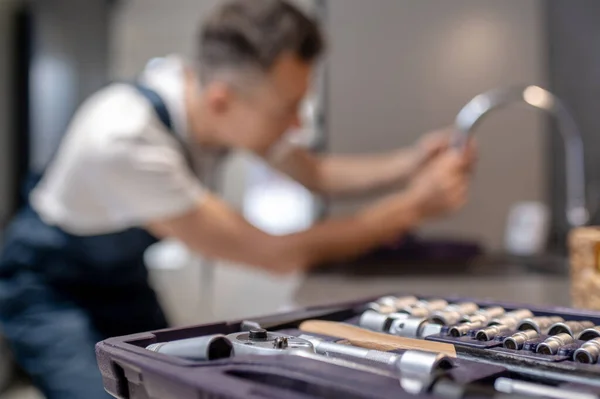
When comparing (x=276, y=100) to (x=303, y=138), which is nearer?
(x=276, y=100)

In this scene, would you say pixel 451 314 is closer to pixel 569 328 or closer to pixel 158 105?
pixel 569 328

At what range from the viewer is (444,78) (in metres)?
1.30

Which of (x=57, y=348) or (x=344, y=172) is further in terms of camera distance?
(x=344, y=172)

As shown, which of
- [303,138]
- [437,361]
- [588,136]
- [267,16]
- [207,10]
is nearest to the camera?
[437,361]

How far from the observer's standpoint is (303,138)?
138 centimetres

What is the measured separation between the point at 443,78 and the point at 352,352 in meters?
1.04

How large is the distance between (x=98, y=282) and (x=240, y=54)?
18.4 inches

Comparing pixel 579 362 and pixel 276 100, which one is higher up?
pixel 276 100

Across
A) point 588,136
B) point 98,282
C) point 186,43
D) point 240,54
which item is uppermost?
point 186,43

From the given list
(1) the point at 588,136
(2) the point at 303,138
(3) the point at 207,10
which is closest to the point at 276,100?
(2) the point at 303,138

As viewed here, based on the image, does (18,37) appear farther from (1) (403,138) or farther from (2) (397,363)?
(2) (397,363)

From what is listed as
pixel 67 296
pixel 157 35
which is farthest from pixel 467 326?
pixel 157 35

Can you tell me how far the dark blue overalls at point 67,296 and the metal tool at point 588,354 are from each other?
673 mm

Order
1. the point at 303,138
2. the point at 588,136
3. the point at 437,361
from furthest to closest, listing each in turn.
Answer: the point at 303,138
the point at 588,136
the point at 437,361
